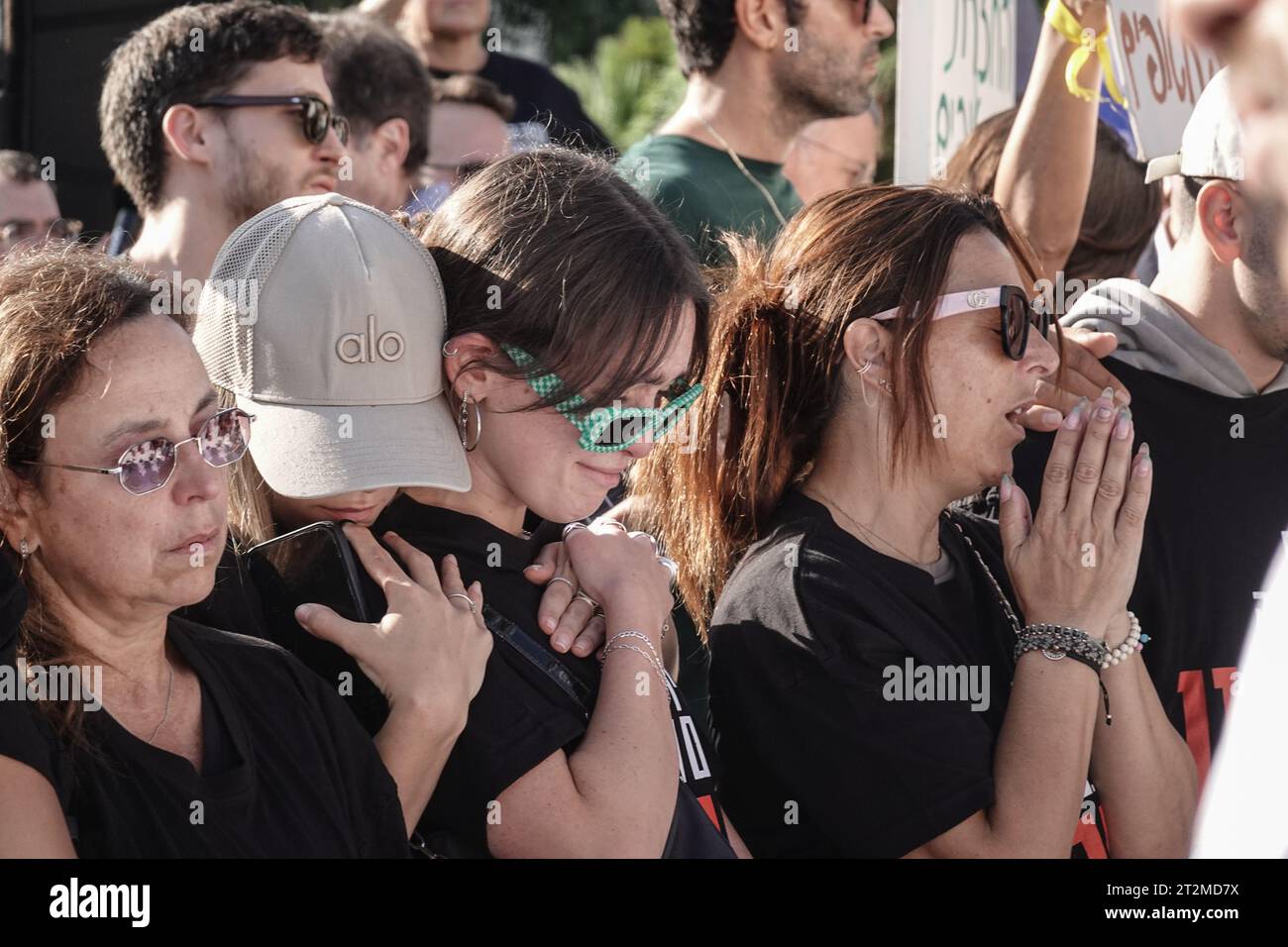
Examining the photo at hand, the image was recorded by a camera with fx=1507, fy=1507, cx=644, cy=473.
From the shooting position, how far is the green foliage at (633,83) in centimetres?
1317

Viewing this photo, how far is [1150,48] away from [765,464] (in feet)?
6.53

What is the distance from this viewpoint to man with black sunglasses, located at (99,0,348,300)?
379 centimetres

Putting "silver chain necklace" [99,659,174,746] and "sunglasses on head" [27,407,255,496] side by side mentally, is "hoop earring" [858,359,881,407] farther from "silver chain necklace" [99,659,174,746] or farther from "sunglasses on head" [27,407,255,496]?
"silver chain necklace" [99,659,174,746]

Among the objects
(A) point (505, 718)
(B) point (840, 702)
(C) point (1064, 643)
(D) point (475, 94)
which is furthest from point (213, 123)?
(C) point (1064, 643)

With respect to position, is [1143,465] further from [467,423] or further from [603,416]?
[467,423]

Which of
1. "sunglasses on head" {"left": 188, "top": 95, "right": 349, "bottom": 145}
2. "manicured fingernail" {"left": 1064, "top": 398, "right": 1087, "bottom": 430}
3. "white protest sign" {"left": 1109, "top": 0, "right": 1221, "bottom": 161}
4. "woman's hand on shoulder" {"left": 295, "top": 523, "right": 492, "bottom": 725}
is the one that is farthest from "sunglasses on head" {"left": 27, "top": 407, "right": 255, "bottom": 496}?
"white protest sign" {"left": 1109, "top": 0, "right": 1221, "bottom": 161}

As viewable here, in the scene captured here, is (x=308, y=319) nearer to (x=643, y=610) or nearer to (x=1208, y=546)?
(x=643, y=610)

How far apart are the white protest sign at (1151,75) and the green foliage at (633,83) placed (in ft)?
30.2

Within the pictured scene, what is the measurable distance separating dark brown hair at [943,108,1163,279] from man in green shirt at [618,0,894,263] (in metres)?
0.42

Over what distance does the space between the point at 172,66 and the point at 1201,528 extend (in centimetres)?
271

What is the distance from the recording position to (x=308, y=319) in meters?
2.27

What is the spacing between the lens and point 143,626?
204 centimetres

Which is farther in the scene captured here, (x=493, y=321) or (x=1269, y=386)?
(x=1269, y=386)

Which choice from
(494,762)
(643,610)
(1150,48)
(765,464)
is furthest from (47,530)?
(1150,48)
